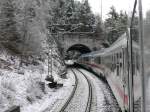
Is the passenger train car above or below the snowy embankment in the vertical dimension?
above

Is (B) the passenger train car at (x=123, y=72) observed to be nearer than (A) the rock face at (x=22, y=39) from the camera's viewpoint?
Yes

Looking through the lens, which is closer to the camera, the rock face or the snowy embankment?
the snowy embankment

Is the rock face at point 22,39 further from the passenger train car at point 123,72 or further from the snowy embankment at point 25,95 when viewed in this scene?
the passenger train car at point 123,72

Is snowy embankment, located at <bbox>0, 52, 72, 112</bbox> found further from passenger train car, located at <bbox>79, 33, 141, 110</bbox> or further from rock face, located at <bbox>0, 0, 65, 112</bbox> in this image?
passenger train car, located at <bbox>79, 33, 141, 110</bbox>

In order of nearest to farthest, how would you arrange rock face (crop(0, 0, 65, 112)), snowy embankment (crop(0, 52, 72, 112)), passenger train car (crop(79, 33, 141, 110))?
passenger train car (crop(79, 33, 141, 110)) < snowy embankment (crop(0, 52, 72, 112)) < rock face (crop(0, 0, 65, 112))

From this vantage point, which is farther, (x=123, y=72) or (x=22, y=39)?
(x=22, y=39)

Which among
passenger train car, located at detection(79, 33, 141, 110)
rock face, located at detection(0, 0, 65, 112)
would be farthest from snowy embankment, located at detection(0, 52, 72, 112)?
passenger train car, located at detection(79, 33, 141, 110)

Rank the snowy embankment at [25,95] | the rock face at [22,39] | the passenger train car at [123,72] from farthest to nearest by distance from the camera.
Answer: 1. the rock face at [22,39]
2. the snowy embankment at [25,95]
3. the passenger train car at [123,72]

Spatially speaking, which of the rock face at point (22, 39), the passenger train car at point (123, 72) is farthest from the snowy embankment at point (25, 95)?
the passenger train car at point (123, 72)

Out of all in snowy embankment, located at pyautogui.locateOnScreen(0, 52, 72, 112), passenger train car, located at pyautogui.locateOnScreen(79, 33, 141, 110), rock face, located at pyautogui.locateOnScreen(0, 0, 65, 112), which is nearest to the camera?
passenger train car, located at pyautogui.locateOnScreen(79, 33, 141, 110)

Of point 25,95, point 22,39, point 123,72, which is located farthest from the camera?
point 22,39

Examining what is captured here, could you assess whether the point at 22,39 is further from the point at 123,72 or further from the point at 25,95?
the point at 123,72

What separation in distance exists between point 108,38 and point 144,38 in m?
86.7

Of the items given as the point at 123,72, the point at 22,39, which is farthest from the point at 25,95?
the point at 22,39
